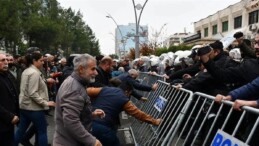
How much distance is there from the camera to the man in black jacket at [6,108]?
14.5ft

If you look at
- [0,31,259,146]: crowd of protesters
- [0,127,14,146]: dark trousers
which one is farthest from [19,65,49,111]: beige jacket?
[0,127,14,146]: dark trousers

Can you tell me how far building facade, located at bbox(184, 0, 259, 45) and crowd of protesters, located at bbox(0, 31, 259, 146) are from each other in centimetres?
2362

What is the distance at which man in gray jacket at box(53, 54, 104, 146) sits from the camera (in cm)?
333

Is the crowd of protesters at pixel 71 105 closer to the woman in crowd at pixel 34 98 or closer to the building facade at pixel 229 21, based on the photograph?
the woman in crowd at pixel 34 98

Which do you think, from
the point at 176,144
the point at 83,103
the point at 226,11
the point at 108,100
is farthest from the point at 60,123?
the point at 226,11

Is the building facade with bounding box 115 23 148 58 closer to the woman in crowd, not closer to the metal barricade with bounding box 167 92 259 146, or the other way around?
the woman in crowd

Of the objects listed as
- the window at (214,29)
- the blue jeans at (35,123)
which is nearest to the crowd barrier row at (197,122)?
the blue jeans at (35,123)

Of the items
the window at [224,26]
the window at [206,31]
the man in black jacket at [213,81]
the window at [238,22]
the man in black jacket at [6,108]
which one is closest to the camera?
the man in black jacket at [6,108]

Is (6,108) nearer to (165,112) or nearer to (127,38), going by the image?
(165,112)

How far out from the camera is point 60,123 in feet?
11.6

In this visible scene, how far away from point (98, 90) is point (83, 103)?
4.06 ft

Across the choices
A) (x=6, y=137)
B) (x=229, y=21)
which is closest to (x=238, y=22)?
(x=229, y=21)

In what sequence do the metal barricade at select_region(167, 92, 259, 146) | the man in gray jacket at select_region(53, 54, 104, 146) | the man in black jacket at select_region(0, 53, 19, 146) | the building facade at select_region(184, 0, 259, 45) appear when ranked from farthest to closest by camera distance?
the building facade at select_region(184, 0, 259, 45) < the man in black jacket at select_region(0, 53, 19, 146) < the man in gray jacket at select_region(53, 54, 104, 146) < the metal barricade at select_region(167, 92, 259, 146)

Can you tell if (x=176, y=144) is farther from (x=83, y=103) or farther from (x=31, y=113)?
(x=31, y=113)
